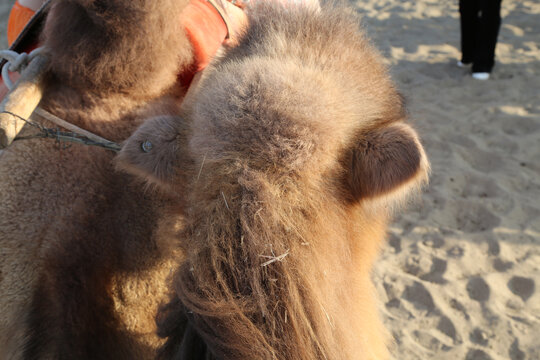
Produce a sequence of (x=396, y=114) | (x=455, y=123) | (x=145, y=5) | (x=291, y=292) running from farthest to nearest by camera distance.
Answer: (x=455, y=123) < (x=145, y=5) < (x=396, y=114) < (x=291, y=292)

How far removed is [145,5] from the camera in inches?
58.0

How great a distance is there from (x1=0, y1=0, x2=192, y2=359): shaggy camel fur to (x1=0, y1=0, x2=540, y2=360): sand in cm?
91

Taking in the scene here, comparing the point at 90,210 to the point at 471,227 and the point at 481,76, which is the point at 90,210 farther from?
the point at 481,76

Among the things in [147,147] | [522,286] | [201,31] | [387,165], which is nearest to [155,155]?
[147,147]

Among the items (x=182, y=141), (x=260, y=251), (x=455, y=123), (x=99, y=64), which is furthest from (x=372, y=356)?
(x=455, y=123)

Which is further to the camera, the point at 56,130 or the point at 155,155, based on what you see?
the point at 56,130

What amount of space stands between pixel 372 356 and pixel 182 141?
0.93 metres

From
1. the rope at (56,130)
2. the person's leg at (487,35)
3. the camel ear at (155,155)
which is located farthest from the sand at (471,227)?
the rope at (56,130)

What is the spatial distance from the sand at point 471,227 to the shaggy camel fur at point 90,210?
907 millimetres

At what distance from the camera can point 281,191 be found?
99 centimetres

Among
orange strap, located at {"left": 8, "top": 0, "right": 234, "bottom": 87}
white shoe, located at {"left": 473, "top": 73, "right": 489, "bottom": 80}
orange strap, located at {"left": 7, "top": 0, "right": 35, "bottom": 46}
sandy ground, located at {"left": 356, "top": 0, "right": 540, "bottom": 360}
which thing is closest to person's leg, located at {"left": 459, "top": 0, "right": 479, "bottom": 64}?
sandy ground, located at {"left": 356, "top": 0, "right": 540, "bottom": 360}

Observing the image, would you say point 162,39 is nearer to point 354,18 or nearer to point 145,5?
point 145,5

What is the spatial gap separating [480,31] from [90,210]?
5.25m

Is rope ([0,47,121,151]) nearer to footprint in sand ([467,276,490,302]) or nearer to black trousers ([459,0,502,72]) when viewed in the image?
footprint in sand ([467,276,490,302])
